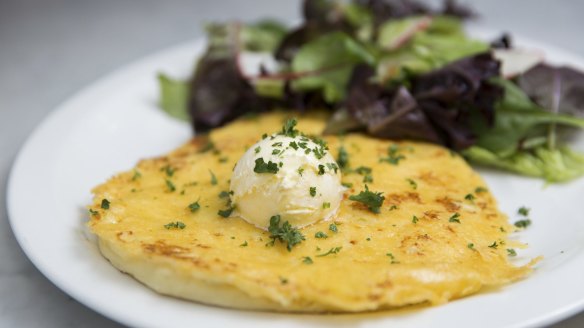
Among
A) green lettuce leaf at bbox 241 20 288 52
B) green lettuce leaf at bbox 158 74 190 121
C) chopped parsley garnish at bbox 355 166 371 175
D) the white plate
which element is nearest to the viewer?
the white plate

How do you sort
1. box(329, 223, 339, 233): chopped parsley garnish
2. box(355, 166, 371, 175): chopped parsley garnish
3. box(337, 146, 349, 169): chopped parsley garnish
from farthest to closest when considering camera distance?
box(337, 146, 349, 169): chopped parsley garnish
box(355, 166, 371, 175): chopped parsley garnish
box(329, 223, 339, 233): chopped parsley garnish

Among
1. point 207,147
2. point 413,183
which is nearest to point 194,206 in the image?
point 207,147

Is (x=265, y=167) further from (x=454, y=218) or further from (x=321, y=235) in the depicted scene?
(x=454, y=218)

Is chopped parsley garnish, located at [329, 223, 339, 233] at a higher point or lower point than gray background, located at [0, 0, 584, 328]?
lower

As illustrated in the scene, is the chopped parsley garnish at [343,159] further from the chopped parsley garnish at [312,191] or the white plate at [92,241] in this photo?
the white plate at [92,241]

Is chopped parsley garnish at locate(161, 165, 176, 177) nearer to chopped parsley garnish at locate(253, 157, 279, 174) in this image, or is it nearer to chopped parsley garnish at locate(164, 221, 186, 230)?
chopped parsley garnish at locate(164, 221, 186, 230)

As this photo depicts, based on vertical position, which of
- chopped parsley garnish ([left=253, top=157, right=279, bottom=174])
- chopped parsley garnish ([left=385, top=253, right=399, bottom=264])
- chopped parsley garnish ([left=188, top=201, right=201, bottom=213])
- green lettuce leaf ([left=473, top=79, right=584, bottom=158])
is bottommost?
chopped parsley garnish ([left=385, top=253, right=399, bottom=264])

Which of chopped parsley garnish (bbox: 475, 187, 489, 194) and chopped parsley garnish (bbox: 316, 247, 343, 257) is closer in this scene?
chopped parsley garnish (bbox: 316, 247, 343, 257)

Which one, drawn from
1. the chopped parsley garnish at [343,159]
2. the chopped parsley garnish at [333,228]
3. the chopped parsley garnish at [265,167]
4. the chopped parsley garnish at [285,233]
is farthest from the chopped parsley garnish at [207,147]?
the chopped parsley garnish at [333,228]

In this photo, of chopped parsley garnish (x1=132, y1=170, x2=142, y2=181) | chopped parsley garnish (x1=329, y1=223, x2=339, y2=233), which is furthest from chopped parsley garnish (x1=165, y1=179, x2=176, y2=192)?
chopped parsley garnish (x1=329, y1=223, x2=339, y2=233)
